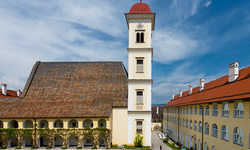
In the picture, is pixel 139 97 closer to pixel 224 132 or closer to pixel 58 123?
pixel 224 132

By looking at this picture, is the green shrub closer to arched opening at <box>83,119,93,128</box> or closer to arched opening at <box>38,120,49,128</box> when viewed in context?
arched opening at <box>83,119,93,128</box>

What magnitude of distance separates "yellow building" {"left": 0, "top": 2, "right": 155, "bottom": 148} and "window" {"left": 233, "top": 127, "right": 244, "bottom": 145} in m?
10.5

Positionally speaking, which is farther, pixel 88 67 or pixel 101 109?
pixel 88 67

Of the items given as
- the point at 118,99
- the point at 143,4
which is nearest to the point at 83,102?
the point at 118,99

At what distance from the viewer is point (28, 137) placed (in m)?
26.9

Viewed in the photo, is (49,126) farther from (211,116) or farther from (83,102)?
(211,116)

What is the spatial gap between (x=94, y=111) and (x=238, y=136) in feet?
59.6

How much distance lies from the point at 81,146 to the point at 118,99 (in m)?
8.88

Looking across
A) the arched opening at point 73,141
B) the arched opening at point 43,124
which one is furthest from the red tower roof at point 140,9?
the arched opening at point 43,124

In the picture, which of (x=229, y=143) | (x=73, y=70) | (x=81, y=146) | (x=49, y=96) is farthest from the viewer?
(x=73, y=70)

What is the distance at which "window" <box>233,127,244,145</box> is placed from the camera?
53.1 ft

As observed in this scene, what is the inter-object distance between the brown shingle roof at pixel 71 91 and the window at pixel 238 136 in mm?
14616

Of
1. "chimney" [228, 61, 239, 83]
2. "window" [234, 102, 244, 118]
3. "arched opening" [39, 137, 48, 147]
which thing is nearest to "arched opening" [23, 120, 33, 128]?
"arched opening" [39, 137, 48, 147]

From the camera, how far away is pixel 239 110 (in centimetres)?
1688
